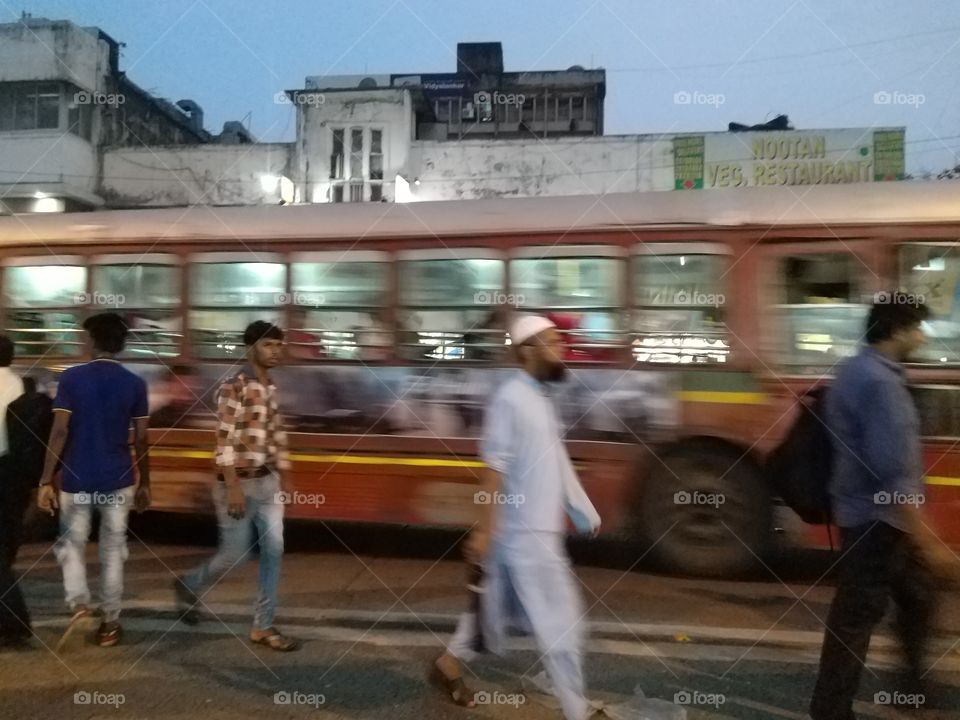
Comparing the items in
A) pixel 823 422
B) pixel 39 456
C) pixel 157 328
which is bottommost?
pixel 39 456

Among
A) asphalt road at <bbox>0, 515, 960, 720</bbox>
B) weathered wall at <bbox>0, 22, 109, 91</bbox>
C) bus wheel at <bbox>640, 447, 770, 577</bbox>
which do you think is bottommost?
asphalt road at <bbox>0, 515, 960, 720</bbox>

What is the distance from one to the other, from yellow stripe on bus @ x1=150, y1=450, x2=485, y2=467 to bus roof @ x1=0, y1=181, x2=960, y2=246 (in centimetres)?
174

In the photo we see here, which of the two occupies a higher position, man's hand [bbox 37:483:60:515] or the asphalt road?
man's hand [bbox 37:483:60:515]

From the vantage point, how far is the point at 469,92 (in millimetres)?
32375

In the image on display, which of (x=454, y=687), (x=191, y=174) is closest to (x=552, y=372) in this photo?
(x=454, y=687)

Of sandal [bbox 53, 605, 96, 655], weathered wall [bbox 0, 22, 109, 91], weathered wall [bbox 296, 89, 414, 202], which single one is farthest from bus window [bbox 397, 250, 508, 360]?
weathered wall [bbox 0, 22, 109, 91]

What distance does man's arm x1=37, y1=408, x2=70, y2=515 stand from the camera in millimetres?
4707

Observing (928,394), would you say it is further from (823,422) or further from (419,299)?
(419,299)

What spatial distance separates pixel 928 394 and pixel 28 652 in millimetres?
5777

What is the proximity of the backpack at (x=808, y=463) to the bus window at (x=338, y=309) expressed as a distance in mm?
3606

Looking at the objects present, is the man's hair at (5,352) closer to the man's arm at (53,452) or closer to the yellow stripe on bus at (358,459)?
the man's arm at (53,452)

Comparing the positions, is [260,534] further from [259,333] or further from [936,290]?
[936,290]

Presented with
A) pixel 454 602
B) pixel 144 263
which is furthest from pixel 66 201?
pixel 454 602

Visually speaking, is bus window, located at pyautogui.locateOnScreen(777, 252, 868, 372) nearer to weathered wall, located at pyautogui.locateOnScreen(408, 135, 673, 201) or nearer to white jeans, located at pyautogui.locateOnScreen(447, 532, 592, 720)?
white jeans, located at pyautogui.locateOnScreen(447, 532, 592, 720)
